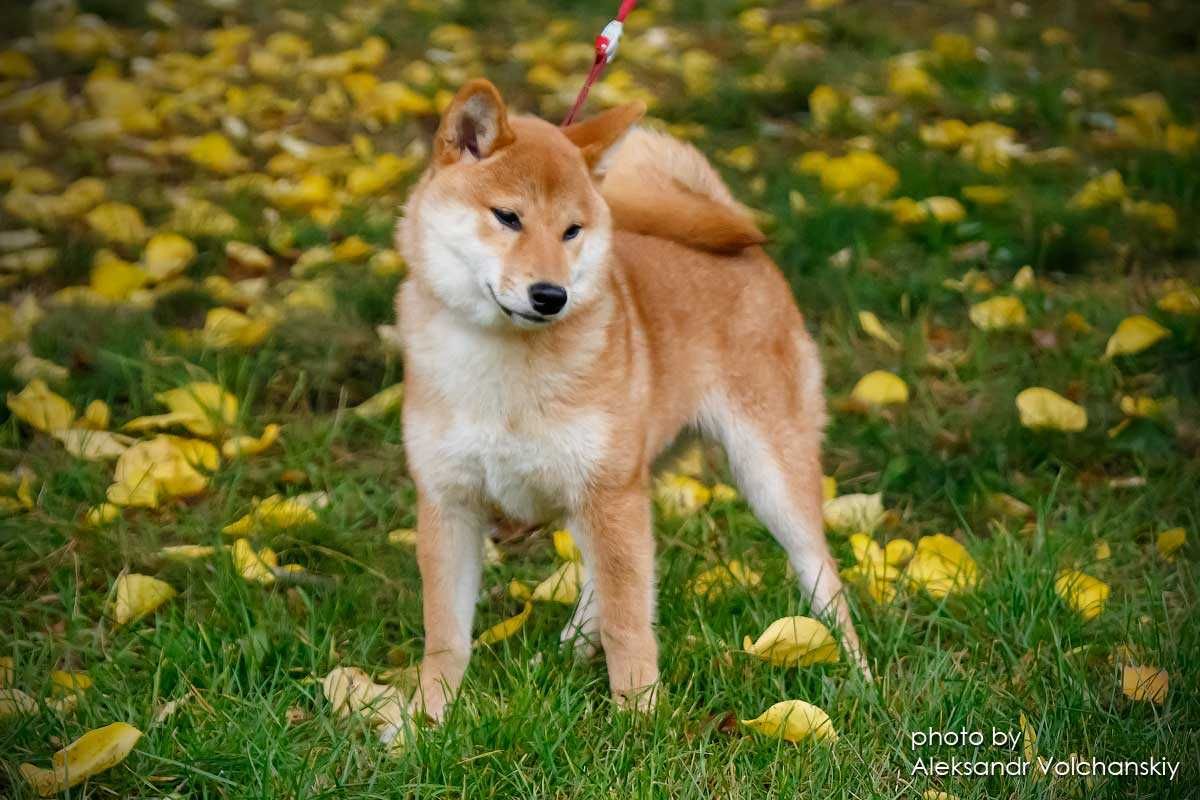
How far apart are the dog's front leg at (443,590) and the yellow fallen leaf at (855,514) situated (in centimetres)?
121

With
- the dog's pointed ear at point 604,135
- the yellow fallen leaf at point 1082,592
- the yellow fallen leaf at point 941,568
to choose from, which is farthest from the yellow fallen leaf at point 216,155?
the yellow fallen leaf at point 1082,592

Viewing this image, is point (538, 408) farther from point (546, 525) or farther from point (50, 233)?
point (50, 233)

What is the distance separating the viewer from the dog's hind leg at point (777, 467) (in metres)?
3.52

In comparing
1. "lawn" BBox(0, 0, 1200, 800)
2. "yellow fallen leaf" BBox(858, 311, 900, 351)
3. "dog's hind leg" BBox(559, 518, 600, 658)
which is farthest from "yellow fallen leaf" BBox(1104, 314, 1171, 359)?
"dog's hind leg" BBox(559, 518, 600, 658)

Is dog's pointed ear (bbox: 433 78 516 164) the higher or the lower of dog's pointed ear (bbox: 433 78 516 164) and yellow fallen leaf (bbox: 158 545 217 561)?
the higher

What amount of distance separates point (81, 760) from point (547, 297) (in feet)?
4.26

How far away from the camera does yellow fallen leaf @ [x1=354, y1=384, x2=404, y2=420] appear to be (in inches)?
169

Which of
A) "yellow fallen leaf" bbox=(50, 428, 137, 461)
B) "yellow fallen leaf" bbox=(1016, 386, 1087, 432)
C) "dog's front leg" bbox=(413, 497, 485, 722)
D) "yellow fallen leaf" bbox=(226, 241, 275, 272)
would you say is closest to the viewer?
"dog's front leg" bbox=(413, 497, 485, 722)

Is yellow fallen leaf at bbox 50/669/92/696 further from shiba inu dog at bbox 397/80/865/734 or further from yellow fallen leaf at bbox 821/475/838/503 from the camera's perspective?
yellow fallen leaf at bbox 821/475/838/503

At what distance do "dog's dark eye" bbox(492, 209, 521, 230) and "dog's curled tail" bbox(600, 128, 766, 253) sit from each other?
0.70 metres

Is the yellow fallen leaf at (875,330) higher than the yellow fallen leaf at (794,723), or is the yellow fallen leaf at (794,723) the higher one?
the yellow fallen leaf at (794,723)

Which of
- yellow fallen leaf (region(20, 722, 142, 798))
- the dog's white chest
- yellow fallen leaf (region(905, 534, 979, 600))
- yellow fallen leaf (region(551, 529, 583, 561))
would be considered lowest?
yellow fallen leaf (region(551, 529, 583, 561))

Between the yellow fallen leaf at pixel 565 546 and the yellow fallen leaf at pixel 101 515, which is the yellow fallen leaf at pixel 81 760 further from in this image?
the yellow fallen leaf at pixel 565 546

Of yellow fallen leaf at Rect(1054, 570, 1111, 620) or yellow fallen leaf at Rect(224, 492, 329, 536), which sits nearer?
yellow fallen leaf at Rect(1054, 570, 1111, 620)
